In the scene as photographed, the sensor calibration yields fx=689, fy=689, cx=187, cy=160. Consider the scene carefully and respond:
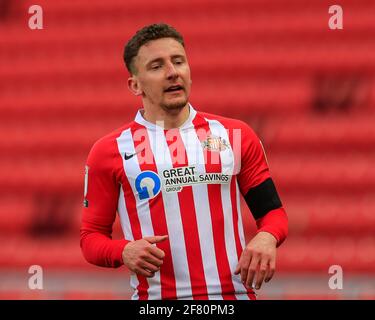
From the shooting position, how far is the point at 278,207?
1767 millimetres

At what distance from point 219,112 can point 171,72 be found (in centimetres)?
136

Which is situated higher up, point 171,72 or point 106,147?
point 171,72

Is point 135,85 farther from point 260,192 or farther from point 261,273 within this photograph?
point 261,273

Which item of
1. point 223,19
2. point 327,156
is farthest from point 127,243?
point 223,19

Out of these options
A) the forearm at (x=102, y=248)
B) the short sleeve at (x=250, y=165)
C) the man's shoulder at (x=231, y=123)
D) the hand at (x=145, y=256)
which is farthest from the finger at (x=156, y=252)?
the man's shoulder at (x=231, y=123)

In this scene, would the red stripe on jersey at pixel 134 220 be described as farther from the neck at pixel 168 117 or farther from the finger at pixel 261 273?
the finger at pixel 261 273

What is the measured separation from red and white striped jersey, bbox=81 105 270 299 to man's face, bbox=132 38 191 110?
0.11 meters

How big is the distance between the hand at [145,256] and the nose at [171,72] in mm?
406

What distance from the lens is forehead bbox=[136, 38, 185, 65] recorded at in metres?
1.77

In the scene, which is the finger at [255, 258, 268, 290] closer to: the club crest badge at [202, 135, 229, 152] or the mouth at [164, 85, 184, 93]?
the club crest badge at [202, 135, 229, 152]

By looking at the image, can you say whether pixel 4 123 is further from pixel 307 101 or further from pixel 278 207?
pixel 278 207

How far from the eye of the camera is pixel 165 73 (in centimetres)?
176

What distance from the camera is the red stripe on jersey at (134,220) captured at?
68.9 inches

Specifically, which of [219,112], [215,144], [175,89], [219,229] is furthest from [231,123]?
[219,112]
